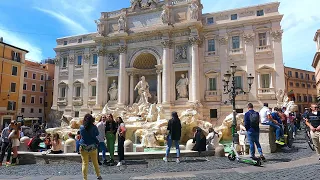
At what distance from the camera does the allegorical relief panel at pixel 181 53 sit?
2620cm

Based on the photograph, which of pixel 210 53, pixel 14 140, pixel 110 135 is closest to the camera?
pixel 110 135

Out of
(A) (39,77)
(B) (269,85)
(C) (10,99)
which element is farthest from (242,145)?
(A) (39,77)

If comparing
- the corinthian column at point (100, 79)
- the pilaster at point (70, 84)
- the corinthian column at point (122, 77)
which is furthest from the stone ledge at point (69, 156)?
the pilaster at point (70, 84)

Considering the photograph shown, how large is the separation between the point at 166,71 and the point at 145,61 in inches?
182

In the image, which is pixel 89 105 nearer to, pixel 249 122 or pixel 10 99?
pixel 10 99

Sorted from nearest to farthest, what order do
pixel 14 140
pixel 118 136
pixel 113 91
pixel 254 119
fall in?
1. pixel 254 119
2. pixel 118 136
3. pixel 14 140
4. pixel 113 91

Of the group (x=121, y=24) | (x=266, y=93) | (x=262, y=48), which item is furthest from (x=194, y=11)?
(x=266, y=93)

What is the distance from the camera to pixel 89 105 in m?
30.6

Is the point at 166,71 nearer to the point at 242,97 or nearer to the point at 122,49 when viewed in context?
the point at 122,49

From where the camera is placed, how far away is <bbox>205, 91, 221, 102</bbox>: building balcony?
24969mm

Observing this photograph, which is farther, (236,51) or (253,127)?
(236,51)

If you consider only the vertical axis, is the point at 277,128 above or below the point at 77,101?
below

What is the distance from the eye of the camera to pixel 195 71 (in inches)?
980

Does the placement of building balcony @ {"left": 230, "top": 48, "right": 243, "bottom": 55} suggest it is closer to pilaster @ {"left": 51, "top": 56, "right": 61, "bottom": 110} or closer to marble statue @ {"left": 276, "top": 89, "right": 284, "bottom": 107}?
marble statue @ {"left": 276, "top": 89, "right": 284, "bottom": 107}
